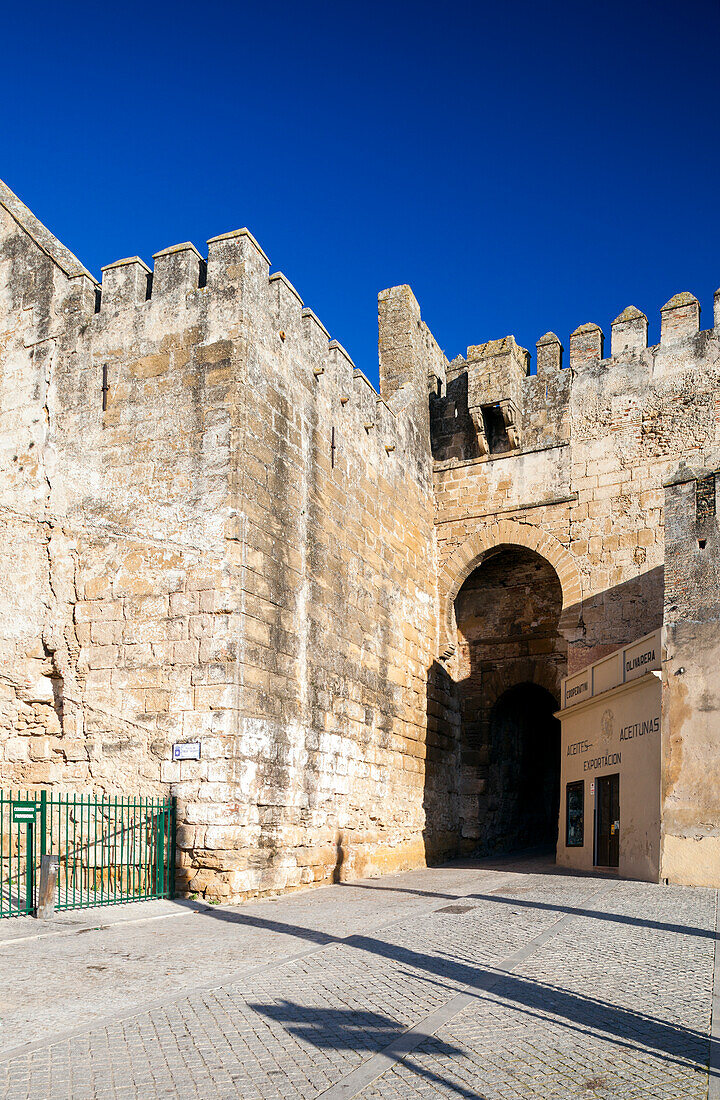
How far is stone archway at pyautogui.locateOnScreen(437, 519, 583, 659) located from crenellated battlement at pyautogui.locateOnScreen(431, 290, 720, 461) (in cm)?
142

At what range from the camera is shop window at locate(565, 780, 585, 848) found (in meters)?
13.9

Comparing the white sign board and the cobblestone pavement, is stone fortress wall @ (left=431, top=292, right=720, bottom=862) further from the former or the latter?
the white sign board

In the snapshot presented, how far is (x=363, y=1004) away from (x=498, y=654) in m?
12.8

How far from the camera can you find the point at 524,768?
19.2 meters

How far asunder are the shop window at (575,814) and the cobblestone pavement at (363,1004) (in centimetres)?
523

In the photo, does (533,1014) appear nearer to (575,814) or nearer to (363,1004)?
(363,1004)

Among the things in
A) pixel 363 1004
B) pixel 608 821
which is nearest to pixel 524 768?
pixel 608 821

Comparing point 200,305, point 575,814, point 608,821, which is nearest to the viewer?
point 200,305

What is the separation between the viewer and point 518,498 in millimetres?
16641

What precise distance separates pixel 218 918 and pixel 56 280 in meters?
7.82

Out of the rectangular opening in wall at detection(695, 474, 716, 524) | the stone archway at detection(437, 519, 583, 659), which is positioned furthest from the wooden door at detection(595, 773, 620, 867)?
the rectangular opening in wall at detection(695, 474, 716, 524)

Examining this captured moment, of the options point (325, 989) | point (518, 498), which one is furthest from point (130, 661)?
point (518, 498)

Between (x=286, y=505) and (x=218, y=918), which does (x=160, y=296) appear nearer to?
(x=286, y=505)

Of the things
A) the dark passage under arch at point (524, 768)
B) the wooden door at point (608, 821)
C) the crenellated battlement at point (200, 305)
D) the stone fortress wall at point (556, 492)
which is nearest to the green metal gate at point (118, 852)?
the crenellated battlement at point (200, 305)
